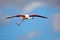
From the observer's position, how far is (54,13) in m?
1.76

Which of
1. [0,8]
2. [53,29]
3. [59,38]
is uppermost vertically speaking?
[0,8]

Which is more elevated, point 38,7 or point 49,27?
point 38,7

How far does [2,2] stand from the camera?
1749mm

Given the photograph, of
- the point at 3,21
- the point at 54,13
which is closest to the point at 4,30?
the point at 3,21

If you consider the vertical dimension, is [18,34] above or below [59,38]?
above

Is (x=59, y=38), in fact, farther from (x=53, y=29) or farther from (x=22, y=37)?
(x=22, y=37)

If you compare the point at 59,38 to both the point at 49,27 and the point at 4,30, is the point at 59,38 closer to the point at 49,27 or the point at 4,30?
the point at 49,27

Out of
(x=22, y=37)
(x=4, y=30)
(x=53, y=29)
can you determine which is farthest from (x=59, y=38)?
(x=4, y=30)

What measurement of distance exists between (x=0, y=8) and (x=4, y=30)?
0.28 meters

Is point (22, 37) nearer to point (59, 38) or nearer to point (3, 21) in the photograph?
point (3, 21)

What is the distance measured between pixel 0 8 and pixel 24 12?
309mm

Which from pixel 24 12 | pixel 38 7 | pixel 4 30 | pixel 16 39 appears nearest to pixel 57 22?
pixel 38 7

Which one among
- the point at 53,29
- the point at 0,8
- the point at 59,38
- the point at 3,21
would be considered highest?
the point at 0,8

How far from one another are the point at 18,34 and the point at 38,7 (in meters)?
0.42
